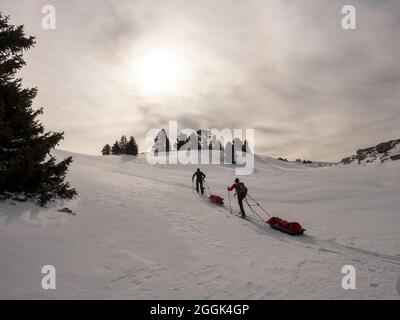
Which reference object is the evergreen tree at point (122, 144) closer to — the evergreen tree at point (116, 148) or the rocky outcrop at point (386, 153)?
the evergreen tree at point (116, 148)

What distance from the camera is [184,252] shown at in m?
9.68

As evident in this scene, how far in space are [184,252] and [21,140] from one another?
694cm

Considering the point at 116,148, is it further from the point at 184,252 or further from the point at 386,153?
the point at 184,252

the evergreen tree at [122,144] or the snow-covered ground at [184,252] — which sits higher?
the evergreen tree at [122,144]

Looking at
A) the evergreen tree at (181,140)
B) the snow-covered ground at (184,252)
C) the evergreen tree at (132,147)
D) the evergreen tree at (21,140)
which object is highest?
the evergreen tree at (181,140)

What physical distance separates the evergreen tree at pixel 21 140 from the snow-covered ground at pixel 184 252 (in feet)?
2.35

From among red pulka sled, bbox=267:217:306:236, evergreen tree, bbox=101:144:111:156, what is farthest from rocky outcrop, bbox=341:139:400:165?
evergreen tree, bbox=101:144:111:156

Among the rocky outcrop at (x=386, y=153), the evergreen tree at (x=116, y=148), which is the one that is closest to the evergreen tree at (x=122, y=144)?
the evergreen tree at (x=116, y=148)

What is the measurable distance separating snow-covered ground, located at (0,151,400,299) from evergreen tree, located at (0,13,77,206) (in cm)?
72

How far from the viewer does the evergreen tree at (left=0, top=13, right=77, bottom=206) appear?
31.6ft

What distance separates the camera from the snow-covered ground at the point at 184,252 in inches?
277

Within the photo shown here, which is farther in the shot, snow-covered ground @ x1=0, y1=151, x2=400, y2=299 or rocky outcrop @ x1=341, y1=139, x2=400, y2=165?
rocky outcrop @ x1=341, y1=139, x2=400, y2=165

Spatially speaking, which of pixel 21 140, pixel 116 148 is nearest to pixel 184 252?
pixel 21 140

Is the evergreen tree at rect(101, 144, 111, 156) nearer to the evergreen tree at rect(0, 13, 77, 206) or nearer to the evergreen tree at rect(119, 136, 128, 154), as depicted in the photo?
the evergreen tree at rect(119, 136, 128, 154)
